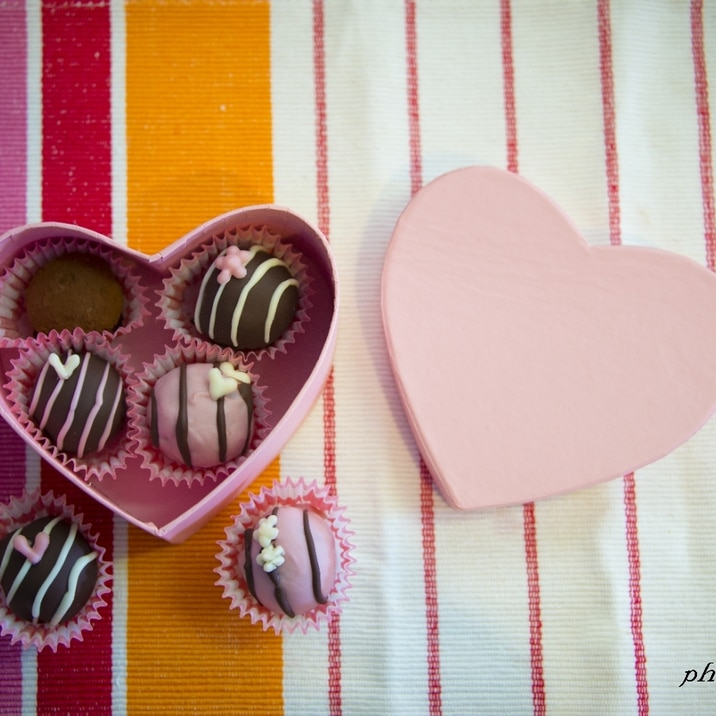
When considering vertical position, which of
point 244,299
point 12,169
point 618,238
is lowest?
point 244,299

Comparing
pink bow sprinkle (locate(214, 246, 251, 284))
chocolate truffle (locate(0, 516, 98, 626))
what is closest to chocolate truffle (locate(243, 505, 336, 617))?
chocolate truffle (locate(0, 516, 98, 626))

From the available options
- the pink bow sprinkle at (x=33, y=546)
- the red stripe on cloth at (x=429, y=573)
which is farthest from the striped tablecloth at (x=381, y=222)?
the pink bow sprinkle at (x=33, y=546)

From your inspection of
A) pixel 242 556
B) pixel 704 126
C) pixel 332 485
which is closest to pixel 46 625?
pixel 242 556

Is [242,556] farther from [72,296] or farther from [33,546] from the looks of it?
[72,296]

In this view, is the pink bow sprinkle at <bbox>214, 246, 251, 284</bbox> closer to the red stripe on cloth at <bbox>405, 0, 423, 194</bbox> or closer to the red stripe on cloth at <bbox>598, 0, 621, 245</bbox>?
the red stripe on cloth at <bbox>405, 0, 423, 194</bbox>

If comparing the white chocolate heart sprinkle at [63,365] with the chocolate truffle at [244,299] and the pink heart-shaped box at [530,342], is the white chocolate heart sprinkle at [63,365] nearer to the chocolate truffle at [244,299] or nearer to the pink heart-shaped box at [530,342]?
the chocolate truffle at [244,299]

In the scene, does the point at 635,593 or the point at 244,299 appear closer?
the point at 244,299
